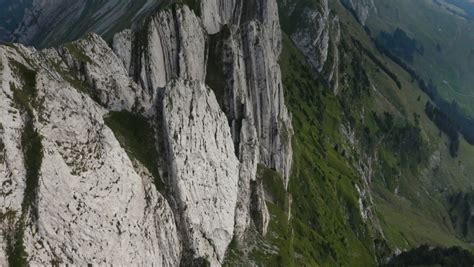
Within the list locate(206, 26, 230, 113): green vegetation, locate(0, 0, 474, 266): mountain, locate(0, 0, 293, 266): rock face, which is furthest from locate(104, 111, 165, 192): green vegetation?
locate(206, 26, 230, 113): green vegetation

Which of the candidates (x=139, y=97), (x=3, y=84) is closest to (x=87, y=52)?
(x=139, y=97)

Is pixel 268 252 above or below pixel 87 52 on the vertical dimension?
below

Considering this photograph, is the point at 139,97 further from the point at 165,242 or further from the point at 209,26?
the point at 209,26

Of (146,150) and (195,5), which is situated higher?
(195,5)

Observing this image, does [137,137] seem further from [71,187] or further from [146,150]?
[71,187]

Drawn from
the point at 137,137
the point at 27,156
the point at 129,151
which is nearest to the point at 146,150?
the point at 137,137

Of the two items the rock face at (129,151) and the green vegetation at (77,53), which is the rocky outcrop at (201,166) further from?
the green vegetation at (77,53)
